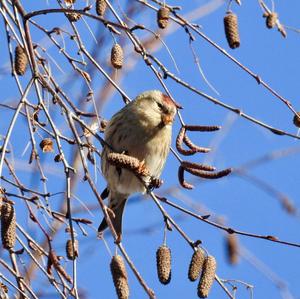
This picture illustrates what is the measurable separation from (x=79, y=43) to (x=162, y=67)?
0.39m

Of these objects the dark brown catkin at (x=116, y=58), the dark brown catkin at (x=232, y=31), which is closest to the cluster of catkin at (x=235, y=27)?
the dark brown catkin at (x=232, y=31)

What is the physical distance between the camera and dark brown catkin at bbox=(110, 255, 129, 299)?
2008 mm

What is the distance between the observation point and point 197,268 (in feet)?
7.34

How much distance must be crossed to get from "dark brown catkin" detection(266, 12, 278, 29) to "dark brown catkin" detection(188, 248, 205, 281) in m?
0.76


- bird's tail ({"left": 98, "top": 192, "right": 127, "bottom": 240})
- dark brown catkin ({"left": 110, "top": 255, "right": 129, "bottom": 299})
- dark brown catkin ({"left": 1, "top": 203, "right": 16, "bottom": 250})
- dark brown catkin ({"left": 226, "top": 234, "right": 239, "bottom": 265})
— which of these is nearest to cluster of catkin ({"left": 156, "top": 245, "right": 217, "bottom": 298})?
dark brown catkin ({"left": 110, "top": 255, "right": 129, "bottom": 299})

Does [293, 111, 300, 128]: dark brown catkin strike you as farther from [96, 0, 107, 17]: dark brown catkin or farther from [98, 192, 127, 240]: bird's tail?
[98, 192, 127, 240]: bird's tail

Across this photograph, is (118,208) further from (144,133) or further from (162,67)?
(162,67)

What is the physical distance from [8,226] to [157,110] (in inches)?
56.7

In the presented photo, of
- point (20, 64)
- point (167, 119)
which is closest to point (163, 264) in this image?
point (20, 64)

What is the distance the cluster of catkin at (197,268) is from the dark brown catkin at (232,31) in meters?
0.68

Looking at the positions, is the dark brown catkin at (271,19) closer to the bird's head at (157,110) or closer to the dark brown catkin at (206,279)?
the dark brown catkin at (206,279)

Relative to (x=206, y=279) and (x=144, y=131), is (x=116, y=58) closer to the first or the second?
(x=206, y=279)

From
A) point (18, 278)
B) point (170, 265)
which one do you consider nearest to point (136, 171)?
point (170, 265)

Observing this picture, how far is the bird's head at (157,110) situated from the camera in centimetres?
336
